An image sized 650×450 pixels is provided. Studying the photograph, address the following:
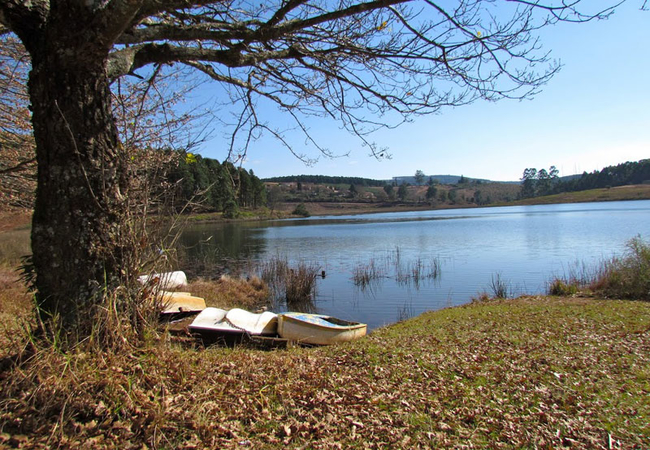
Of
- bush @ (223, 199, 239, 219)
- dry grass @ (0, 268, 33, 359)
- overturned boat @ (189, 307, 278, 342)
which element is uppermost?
bush @ (223, 199, 239, 219)

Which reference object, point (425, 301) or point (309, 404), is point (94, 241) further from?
point (425, 301)

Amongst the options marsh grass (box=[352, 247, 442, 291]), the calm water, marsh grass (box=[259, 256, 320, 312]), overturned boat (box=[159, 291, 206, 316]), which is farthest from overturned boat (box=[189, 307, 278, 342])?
marsh grass (box=[352, 247, 442, 291])

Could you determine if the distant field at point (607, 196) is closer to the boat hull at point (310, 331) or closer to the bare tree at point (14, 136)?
the boat hull at point (310, 331)

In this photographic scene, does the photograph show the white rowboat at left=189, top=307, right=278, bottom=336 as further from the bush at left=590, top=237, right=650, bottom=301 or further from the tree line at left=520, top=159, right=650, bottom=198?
the tree line at left=520, top=159, right=650, bottom=198

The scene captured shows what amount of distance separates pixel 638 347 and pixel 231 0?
8569 mm

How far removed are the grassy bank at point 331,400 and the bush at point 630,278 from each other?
332 inches

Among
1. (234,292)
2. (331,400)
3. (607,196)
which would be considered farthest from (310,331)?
(607,196)

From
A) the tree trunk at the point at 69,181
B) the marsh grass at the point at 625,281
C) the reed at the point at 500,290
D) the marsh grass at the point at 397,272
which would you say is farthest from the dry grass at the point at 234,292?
the marsh grass at the point at 625,281

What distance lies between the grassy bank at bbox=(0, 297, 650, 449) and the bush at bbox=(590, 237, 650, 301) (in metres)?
8.44

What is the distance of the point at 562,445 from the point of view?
3732 millimetres

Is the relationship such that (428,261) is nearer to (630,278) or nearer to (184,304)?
(630,278)

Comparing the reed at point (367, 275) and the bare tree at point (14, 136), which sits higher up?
the bare tree at point (14, 136)

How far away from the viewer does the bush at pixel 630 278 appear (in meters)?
13.0

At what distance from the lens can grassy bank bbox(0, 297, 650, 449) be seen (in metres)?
3.29
